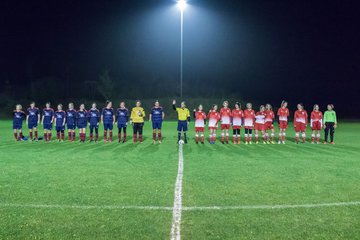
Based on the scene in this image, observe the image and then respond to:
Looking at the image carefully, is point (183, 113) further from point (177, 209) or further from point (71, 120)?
point (177, 209)

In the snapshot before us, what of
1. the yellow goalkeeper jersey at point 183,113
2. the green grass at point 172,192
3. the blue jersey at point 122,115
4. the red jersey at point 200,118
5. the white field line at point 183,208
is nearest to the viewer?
the green grass at point 172,192

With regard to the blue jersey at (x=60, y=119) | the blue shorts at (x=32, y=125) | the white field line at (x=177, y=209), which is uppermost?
the blue jersey at (x=60, y=119)

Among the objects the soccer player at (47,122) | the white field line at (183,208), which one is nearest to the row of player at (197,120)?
the soccer player at (47,122)

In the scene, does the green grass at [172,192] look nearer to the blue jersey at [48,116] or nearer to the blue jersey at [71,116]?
the blue jersey at [71,116]

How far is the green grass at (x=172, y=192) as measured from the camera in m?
5.85

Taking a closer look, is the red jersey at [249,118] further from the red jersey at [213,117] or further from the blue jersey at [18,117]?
the blue jersey at [18,117]

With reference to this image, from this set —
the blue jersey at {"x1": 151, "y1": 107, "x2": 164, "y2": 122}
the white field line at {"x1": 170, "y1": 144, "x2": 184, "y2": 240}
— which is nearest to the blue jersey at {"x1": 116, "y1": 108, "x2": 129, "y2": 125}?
the blue jersey at {"x1": 151, "y1": 107, "x2": 164, "y2": 122}

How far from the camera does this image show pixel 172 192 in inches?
322

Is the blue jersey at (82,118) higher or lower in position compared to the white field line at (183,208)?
higher

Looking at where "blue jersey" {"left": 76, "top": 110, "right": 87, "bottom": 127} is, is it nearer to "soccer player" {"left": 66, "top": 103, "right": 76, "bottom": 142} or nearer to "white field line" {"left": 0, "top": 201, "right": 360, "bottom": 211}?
"soccer player" {"left": 66, "top": 103, "right": 76, "bottom": 142}

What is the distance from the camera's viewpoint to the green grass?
230 inches

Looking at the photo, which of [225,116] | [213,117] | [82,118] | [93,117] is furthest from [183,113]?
[82,118]

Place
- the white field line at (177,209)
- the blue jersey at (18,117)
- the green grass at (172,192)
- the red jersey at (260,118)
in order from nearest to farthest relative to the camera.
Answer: the white field line at (177,209)
the green grass at (172,192)
the red jersey at (260,118)
the blue jersey at (18,117)

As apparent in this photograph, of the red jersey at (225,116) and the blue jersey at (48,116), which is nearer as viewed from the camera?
the red jersey at (225,116)
